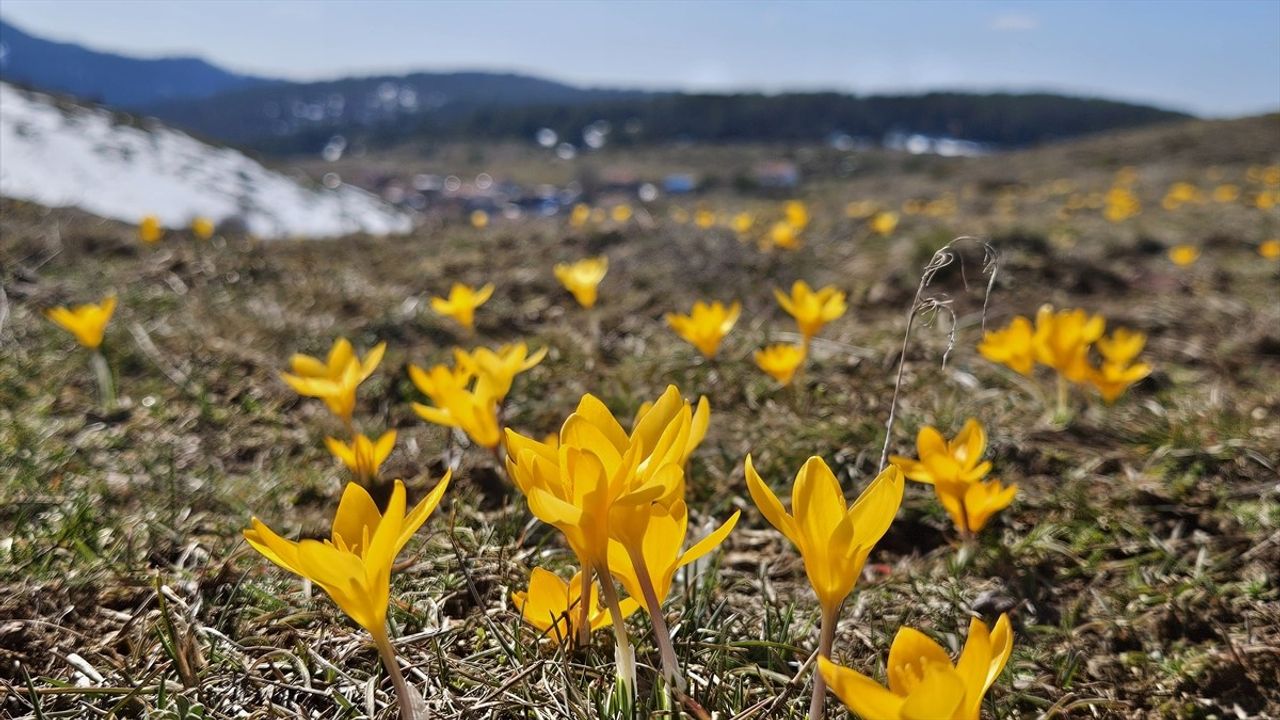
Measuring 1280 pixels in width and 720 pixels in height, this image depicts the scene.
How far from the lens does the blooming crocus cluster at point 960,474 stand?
1551mm

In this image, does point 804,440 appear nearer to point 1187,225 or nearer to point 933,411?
point 933,411

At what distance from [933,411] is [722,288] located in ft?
7.43

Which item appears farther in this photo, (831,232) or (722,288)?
(831,232)

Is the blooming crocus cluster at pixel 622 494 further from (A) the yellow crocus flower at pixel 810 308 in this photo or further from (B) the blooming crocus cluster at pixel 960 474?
(A) the yellow crocus flower at pixel 810 308

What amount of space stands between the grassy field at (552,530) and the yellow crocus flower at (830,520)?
0.26 meters

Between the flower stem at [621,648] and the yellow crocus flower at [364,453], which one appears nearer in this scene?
the flower stem at [621,648]

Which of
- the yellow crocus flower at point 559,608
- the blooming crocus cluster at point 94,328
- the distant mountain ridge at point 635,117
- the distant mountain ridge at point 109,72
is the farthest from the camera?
the distant mountain ridge at point 109,72

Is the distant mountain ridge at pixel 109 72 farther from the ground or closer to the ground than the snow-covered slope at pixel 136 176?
farther from the ground

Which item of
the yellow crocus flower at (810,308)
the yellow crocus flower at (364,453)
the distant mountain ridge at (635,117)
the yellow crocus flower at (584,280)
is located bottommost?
the yellow crocus flower at (364,453)

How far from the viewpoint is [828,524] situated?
92cm

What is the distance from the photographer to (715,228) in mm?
6035

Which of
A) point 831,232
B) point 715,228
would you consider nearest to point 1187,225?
point 831,232

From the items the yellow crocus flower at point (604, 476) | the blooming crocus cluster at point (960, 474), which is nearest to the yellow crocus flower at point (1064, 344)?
the blooming crocus cluster at point (960, 474)

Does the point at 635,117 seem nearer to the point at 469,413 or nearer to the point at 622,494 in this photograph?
the point at 469,413
